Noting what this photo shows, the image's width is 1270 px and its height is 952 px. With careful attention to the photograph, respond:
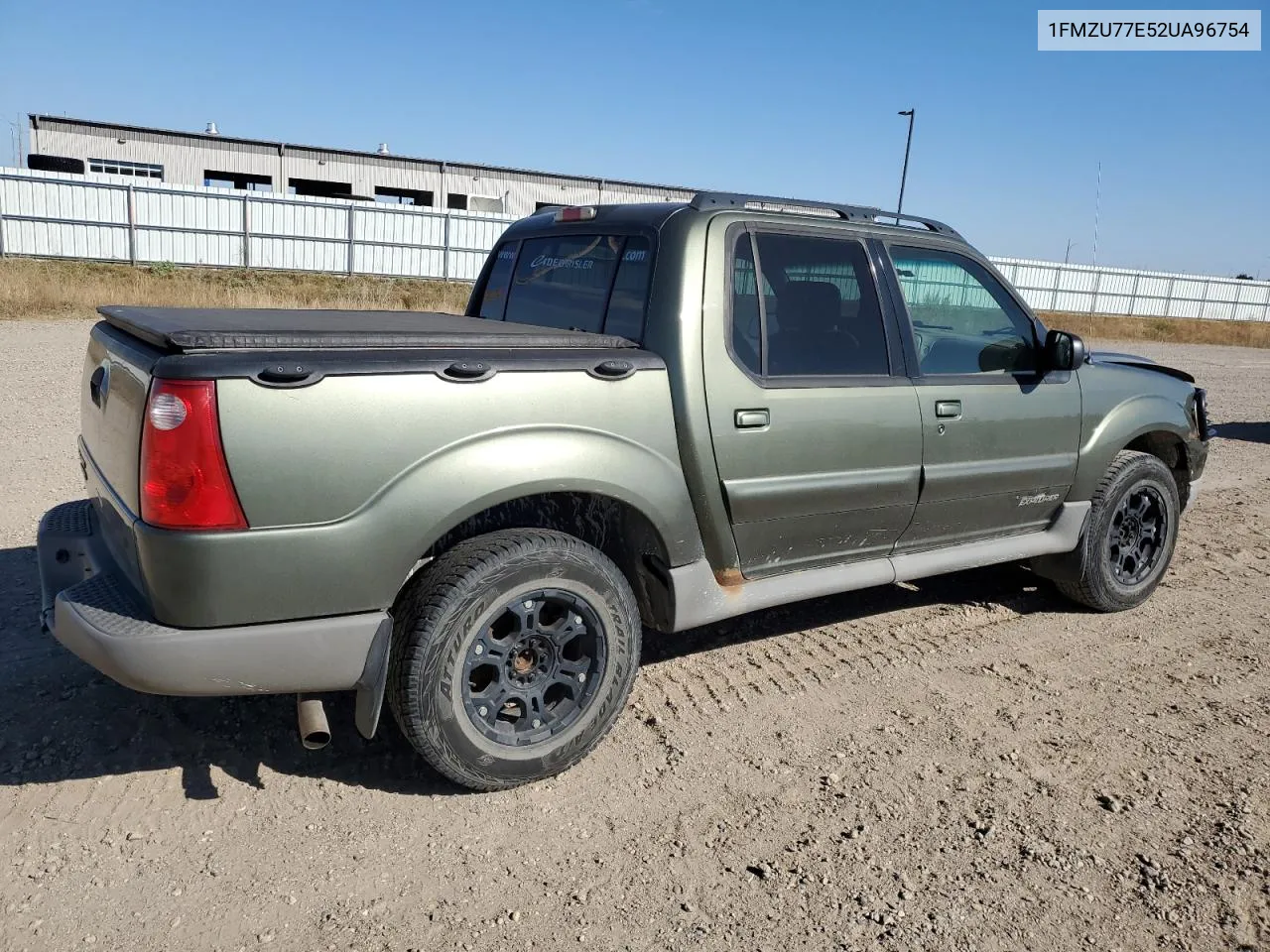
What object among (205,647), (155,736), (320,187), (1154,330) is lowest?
(155,736)

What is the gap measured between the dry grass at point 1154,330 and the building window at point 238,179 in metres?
29.2

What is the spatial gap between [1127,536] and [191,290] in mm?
19583

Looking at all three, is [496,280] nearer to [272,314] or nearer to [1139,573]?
[272,314]

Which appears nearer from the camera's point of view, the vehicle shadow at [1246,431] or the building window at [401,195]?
the vehicle shadow at [1246,431]

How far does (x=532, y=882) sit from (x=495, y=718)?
56 cm

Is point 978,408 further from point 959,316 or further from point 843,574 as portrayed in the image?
point 843,574

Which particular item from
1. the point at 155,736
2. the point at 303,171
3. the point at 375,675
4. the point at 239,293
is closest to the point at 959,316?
the point at 375,675

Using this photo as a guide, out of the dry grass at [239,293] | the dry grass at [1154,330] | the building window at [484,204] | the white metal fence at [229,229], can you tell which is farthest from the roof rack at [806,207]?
the building window at [484,204]

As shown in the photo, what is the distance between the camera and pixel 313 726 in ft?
8.81

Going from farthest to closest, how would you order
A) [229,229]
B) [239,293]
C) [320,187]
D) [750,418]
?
[320,187], [229,229], [239,293], [750,418]

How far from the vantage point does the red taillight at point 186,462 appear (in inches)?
96.3

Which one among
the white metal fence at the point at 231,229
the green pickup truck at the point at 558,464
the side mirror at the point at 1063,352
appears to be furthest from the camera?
the white metal fence at the point at 231,229

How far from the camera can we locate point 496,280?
454cm

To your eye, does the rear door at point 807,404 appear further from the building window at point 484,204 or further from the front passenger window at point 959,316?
the building window at point 484,204
